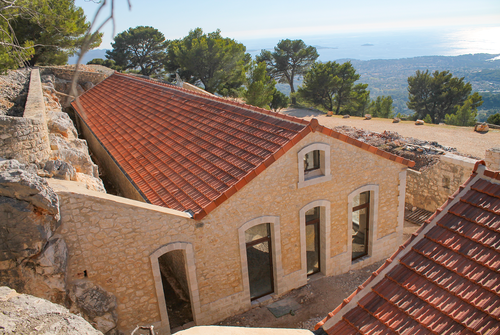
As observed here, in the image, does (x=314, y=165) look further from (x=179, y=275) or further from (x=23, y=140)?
(x=23, y=140)

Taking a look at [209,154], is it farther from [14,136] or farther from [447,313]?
[447,313]

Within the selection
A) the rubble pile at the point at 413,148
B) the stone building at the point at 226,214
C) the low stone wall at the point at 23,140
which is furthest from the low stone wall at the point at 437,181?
the low stone wall at the point at 23,140

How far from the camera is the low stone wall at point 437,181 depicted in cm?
1310

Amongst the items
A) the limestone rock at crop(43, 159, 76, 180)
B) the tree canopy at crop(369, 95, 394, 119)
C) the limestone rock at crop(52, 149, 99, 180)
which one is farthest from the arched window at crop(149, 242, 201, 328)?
the tree canopy at crop(369, 95, 394, 119)

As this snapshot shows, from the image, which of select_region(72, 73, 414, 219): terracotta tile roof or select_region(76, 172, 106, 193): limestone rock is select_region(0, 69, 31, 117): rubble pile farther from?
select_region(76, 172, 106, 193): limestone rock

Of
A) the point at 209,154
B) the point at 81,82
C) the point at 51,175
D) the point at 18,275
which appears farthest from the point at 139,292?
the point at 81,82

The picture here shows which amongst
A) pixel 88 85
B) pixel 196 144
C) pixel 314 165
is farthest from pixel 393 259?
pixel 88 85

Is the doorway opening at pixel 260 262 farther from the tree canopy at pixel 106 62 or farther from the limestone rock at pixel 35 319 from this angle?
the tree canopy at pixel 106 62

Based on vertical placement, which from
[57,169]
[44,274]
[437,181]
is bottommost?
[437,181]

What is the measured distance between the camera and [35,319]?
9.86 ft

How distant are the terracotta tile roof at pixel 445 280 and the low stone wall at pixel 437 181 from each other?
8.21m

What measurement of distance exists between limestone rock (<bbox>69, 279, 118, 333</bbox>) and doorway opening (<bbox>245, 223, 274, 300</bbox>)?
3794 millimetres

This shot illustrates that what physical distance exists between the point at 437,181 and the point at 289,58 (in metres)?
39.5

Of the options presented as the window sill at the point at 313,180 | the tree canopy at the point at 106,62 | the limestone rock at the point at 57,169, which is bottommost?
the window sill at the point at 313,180
